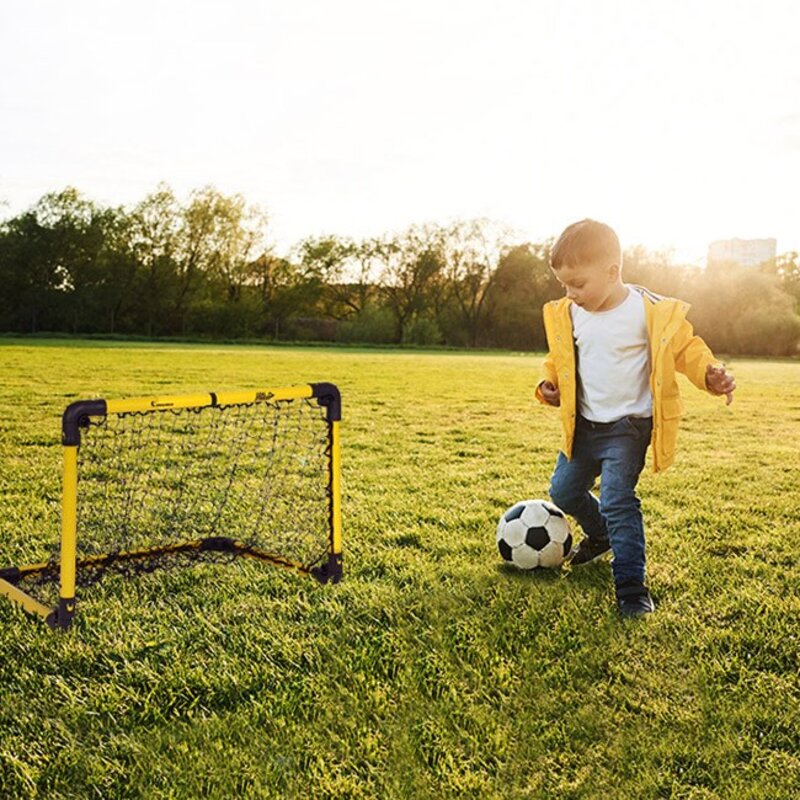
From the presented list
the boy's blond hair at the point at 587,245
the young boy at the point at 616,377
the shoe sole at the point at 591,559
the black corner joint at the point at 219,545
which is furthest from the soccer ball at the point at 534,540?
the black corner joint at the point at 219,545

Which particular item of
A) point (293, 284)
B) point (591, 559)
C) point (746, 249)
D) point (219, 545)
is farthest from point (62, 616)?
point (746, 249)

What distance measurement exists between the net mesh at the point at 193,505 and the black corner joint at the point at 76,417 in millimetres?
72

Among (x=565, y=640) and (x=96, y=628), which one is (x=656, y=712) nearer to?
(x=565, y=640)

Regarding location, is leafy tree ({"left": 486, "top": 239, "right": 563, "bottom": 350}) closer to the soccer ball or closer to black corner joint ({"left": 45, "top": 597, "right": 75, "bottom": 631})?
the soccer ball

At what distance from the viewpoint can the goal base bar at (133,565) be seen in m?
3.31

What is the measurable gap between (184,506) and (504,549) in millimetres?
2254

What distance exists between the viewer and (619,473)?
12.5 ft

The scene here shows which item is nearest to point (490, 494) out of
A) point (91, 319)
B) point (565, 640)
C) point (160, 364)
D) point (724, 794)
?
point (565, 640)

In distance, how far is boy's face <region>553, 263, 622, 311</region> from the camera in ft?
12.2

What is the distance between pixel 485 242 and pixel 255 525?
54.6 m

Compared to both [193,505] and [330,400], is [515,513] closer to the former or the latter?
[330,400]

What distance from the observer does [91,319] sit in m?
51.9

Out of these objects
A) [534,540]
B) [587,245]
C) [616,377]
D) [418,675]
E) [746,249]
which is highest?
[746,249]

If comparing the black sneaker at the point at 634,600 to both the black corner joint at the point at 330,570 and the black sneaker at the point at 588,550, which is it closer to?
the black sneaker at the point at 588,550
